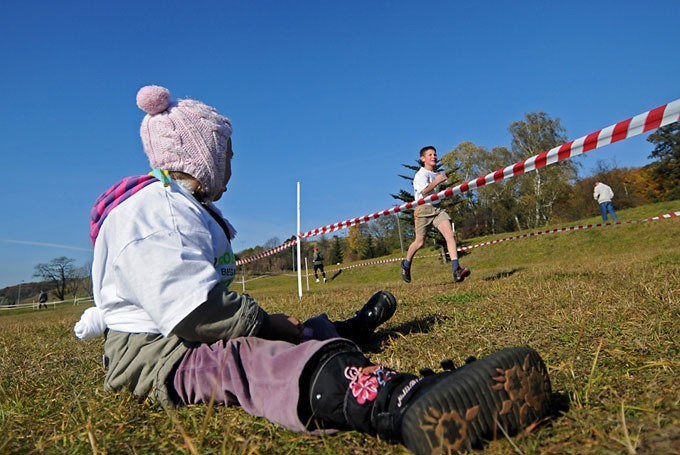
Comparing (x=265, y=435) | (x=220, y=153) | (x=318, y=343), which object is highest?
(x=220, y=153)

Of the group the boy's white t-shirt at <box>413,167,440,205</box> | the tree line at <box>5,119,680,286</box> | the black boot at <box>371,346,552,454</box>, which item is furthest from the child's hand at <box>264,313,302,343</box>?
the tree line at <box>5,119,680,286</box>

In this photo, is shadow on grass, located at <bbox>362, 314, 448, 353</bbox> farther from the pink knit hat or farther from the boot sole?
the boot sole

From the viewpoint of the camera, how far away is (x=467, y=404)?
3.60ft

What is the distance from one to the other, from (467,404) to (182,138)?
5.35 feet

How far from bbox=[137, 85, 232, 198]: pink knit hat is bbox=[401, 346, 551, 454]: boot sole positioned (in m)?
1.44

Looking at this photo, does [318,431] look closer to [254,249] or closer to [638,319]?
[638,319]

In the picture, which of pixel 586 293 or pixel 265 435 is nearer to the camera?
pixel 265 435

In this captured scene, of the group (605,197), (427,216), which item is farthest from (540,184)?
(427,216)

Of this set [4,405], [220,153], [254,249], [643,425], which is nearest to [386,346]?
[220,153]

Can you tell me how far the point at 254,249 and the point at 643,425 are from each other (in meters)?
77.3

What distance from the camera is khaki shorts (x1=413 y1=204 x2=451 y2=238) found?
697 centimetres

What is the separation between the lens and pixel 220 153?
2.20 metres

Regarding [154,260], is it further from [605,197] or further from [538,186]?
[538,186]

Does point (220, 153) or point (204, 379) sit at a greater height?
point (220, 153)
